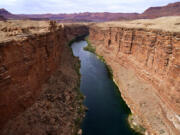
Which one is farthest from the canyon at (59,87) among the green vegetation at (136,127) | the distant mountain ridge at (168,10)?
the distant mountain ridge at (168,10)

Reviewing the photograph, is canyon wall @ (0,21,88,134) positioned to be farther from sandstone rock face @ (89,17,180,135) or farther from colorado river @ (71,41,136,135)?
sandstone rock face @ (89,17,180,135)

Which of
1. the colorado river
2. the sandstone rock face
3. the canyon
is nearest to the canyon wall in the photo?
the canyon

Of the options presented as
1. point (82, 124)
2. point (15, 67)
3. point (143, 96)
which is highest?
point (15, 67)

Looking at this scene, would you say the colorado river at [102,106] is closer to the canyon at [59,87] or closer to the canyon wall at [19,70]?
the canyon at [59,87]

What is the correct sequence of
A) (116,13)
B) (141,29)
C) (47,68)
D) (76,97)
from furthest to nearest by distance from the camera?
(116,13) → (141,29) → (76,97) → (47,68)

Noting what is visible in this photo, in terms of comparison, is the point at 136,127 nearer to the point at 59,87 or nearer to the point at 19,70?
the point at 59,87

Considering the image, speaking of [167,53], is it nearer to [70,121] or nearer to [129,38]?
[129,38]

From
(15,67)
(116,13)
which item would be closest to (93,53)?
(15,67)
